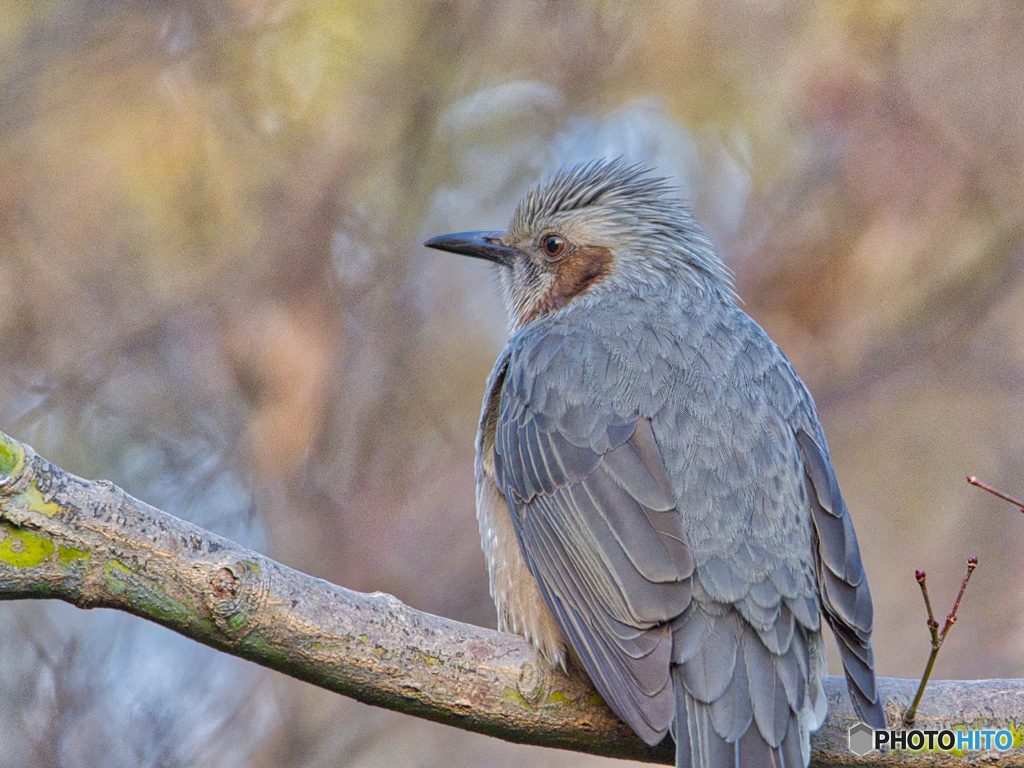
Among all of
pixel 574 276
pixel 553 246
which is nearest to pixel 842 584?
pixel 574 276

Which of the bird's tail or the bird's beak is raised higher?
the bird's beak

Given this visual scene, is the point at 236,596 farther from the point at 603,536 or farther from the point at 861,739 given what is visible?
the point at 861,739

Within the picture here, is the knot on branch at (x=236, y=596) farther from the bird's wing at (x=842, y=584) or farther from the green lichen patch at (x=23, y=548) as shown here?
the bird's wing at (x=842, y=584)

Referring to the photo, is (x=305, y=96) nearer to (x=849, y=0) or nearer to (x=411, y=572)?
(x=411, y=572)

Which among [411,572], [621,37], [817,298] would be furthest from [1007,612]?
[621,37]

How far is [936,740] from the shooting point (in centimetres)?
386

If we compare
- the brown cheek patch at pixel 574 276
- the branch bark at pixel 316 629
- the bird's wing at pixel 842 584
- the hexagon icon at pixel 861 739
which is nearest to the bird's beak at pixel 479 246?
the brown cheek patch at pixel 574 276

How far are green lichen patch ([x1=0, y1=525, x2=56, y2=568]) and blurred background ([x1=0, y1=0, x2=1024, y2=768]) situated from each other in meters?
3.36

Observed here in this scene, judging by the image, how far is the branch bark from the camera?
3129mm

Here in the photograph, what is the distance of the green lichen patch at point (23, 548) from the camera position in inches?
121

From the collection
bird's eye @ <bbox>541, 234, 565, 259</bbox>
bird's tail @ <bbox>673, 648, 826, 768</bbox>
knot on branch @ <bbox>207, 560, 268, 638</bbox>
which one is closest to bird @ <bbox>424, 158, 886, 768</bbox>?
bird's tail @ <bbox>673, 648, 826, 768</bbox>

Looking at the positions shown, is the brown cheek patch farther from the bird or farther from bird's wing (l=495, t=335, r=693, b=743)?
bird's wing (l=495, t=335, r=693, b=743)

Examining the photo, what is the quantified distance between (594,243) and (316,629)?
283 cm

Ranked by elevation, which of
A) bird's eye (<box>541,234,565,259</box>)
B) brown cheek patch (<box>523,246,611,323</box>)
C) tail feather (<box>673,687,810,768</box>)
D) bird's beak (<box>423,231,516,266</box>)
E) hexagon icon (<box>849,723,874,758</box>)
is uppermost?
bird's beak (<box>423,231,516,266</box>)
